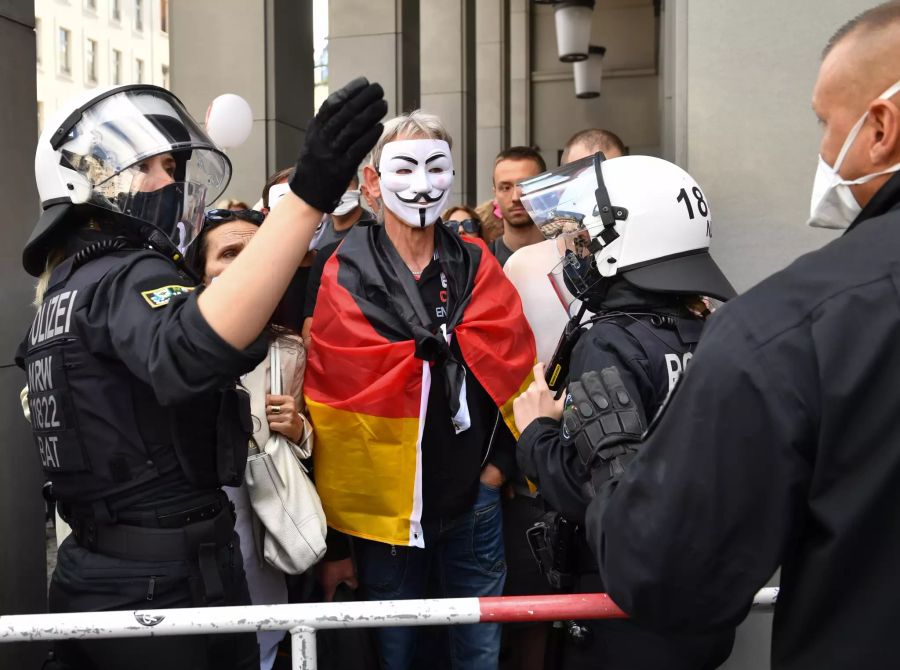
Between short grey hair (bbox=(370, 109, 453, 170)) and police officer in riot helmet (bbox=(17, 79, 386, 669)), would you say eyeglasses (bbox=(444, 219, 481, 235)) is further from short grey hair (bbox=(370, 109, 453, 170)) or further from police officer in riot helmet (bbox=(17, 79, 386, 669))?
police officer in riot helmet (bbox=(17, 79, 386, 669))

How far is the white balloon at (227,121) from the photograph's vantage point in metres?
5.29

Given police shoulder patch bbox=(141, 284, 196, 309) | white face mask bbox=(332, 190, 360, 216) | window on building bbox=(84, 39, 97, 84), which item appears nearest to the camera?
police shoulder patch bbox=(141, 284, 196, 309)

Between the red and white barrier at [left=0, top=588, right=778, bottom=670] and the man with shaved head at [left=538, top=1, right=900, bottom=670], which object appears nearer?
the man with shaved head at [left=538, top=1, right=900, bottom=670]

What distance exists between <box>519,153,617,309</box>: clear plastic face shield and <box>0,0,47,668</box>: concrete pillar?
1792 millimetres

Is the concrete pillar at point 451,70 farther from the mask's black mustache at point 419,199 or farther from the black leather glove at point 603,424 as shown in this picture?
the black leather glove at point 603,424

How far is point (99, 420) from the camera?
223cm

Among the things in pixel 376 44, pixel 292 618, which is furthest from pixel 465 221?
pixel 292 618

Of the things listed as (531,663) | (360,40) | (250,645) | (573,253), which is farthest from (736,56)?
(360,40)

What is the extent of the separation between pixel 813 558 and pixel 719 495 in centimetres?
17

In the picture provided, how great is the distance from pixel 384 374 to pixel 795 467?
209 centimetres

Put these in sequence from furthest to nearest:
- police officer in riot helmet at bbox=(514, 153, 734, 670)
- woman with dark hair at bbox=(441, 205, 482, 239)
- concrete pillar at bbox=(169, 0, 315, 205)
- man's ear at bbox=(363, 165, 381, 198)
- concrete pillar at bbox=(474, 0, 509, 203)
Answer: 1. concrete pillar at bbox=(474, 0, 509, 203)
2. concrete pillar at bbox=(169, 0, 315, 205)
3. woman with dark hair at bbox=(441, 205, 482, 239)
4. man's ear at bbox=(363, 165, 381, 198)
5. police officer in riot helmet at bbox=(514, 153, 734, 670)

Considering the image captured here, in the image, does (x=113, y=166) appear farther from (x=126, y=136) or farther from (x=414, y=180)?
(x=414, y=180)

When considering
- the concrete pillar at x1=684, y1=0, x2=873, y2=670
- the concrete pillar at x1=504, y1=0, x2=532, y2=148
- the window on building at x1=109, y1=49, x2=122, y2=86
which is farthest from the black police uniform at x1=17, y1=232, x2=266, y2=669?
the window on building at x1=109, y1=49, x2=122, y2=86

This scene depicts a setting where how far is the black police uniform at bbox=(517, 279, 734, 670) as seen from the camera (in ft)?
7.54
